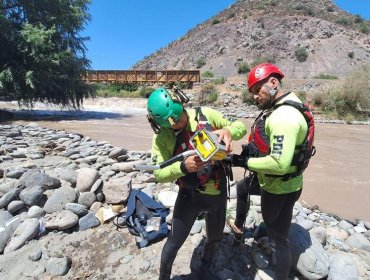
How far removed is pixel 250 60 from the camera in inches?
2106

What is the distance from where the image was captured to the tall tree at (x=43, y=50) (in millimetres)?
16469

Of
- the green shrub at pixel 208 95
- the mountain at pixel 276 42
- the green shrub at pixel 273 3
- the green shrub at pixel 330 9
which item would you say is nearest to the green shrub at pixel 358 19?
the mountain at pixel 276 42

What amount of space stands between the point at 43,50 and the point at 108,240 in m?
15.2

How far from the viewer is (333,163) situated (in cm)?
942

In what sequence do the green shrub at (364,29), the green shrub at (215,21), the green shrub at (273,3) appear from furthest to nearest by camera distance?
the green shrub at (273,3)
the green shrub at (215,21)
the green shrub at (364,29)

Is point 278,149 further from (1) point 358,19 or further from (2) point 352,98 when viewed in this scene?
(1) point 358,19

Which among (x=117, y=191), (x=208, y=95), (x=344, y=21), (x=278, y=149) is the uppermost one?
(x=344, y=21)

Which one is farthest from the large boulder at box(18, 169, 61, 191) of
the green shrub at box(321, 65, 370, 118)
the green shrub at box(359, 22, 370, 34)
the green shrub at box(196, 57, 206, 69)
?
the green shrub at box(359, 22, 370, 34)

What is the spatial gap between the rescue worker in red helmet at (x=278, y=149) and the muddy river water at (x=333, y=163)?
137 inches

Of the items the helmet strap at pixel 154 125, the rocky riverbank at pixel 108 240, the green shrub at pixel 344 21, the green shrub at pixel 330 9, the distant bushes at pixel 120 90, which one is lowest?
the rocky riverbank at pixel 108 240

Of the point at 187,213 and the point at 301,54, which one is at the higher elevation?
the point at 301,54

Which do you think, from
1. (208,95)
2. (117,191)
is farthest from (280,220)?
(208,95)

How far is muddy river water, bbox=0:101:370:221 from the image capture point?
620cm

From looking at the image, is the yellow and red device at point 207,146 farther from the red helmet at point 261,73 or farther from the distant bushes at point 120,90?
the distant bushes at point 120,90
